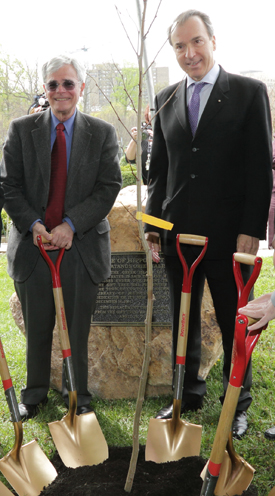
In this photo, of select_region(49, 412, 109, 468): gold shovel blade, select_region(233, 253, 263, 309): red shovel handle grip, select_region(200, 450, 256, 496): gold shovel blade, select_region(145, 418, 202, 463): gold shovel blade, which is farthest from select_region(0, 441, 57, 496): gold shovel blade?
select_region(233, 253, 263, 309): red shovel handle grip

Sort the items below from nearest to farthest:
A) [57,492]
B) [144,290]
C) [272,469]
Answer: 1. [57,492]
2. [272,469]
3. [144,290]

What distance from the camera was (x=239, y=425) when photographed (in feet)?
8.78

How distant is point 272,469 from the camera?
2.37 metres

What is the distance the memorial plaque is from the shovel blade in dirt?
0.99 meters

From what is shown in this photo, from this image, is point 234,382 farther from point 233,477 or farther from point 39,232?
point 39,232

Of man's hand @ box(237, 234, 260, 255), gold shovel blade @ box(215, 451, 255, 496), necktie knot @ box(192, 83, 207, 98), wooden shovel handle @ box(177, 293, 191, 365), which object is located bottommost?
gold shovel blade @ box(215, 451, 255, 496)

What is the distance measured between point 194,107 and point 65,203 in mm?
891

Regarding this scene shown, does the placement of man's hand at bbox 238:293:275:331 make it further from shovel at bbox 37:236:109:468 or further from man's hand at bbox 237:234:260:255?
shovel at bbox 37:236:109:468

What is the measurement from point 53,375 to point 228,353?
1.37 metres

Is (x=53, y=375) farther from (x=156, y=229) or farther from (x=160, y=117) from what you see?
(x=160, y=117)

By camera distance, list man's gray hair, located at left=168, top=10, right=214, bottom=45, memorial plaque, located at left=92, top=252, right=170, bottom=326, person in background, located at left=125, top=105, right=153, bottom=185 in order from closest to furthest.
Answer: man's gray hair, located at left=168, top=10, right=214, bottom=45, memorial plaque, located at left=92, top=252, right=170, bottom=326, person in background, located at left=125, top=105, right=153, bottom=185

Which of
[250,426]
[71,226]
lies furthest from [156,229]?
[250,426]

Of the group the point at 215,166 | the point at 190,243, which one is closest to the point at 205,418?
the point at 190,243

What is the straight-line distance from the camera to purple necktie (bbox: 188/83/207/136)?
254 centimetres
